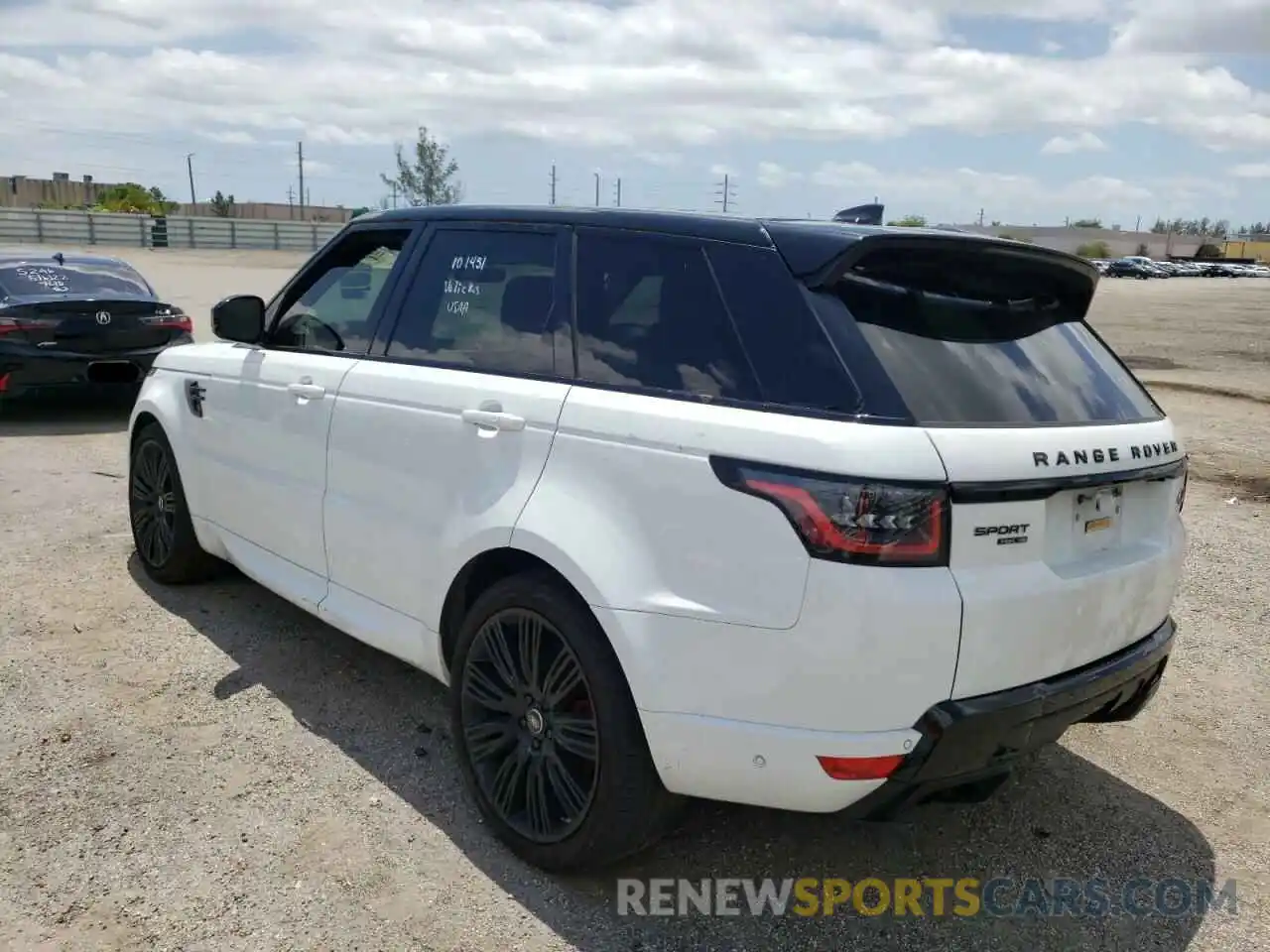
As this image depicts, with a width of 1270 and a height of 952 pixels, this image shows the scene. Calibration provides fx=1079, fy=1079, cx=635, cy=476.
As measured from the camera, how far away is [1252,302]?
141 feet

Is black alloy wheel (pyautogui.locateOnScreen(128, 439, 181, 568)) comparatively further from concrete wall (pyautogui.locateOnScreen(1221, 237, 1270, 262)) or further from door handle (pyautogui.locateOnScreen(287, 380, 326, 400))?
concrete wall (pyautogui.locateOnScreen(1221, 237, 1270, 262))

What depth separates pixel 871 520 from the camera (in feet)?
7.81

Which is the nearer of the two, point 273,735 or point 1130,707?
point 1130,707

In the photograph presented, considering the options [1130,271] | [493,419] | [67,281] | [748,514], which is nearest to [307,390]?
[493,419]

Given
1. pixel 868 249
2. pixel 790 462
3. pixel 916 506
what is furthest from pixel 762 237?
pixel 916 506

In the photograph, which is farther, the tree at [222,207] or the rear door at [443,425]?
the tree at [222,207]

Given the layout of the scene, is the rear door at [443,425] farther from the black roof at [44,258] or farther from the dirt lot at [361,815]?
the black roof at [44,258]

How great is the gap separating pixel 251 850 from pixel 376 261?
82.8 inches

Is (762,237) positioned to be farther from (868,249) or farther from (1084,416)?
(1084,416)

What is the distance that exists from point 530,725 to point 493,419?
884 mm

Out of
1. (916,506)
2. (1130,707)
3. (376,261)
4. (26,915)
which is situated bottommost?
(26,915)

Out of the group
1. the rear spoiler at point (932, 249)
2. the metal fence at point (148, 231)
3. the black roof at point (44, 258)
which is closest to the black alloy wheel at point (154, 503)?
the rear spoiler at point (932, 249)

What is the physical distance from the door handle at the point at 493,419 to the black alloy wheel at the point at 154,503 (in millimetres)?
2421

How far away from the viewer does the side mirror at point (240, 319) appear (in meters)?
4.38
